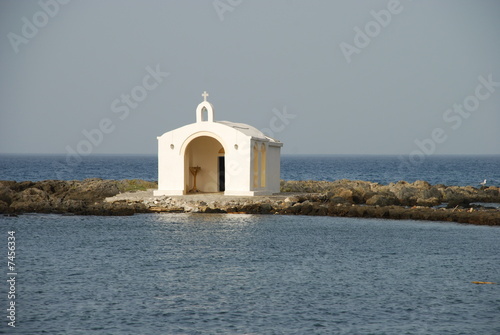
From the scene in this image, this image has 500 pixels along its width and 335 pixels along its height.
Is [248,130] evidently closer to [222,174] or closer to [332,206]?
[222,174]

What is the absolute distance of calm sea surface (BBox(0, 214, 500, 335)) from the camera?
15984 millimetres

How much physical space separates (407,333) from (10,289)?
10.3 m

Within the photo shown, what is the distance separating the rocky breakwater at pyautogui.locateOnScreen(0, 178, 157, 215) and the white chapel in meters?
2.78

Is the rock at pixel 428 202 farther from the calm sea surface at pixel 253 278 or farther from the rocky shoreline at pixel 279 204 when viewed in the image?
the calm sea surface at pixel 253 278

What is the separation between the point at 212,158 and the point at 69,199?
8.45 meters

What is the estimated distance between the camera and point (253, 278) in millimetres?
20578

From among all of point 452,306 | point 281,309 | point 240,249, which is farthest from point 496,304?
point 240,249

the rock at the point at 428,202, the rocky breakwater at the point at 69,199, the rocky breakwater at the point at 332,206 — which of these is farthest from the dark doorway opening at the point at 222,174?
the rock at the point at 428,202

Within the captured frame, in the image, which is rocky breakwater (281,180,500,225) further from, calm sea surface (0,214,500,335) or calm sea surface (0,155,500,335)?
calm sea surface (0,155,500,335)

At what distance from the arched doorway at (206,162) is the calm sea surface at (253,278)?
7.86m

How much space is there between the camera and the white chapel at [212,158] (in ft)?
Answer: 120

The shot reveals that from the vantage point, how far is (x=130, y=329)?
15367 mm

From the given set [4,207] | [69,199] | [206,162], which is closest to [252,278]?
[206,162]

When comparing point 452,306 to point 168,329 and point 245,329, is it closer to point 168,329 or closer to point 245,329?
point 245,329
